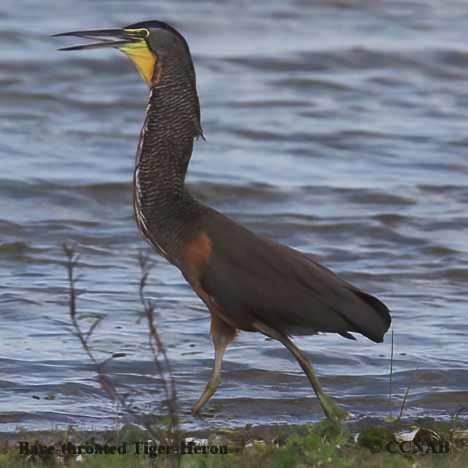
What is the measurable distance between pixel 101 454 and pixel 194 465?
1.31 feet

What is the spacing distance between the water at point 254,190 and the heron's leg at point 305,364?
0.39 meters

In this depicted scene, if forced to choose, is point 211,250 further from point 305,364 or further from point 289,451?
point 289,451

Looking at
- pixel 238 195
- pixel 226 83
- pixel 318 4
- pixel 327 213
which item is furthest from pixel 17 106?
pixel 318 4

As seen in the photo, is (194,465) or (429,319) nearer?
(194,465)

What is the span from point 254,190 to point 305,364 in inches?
228

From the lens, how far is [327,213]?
36.4 feet

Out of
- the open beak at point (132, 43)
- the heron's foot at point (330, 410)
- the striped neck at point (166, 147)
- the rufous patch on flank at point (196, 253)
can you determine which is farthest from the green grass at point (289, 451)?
the open beak at point (132, 43)

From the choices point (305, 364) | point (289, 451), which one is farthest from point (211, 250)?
point (289, 451)

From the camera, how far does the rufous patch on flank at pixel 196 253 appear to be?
5824mm

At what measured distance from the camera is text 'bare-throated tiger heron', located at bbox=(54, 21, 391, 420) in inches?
230

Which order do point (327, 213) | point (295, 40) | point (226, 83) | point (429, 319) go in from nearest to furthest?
1. point (429, 319)
2. point (327, 213)
3. point (226, 83)
4. point (295, 40)

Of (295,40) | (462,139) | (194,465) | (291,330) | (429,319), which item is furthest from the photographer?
(295,40)

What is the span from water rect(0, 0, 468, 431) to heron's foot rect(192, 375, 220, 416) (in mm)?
126

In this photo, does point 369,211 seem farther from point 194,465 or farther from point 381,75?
point 194,465
